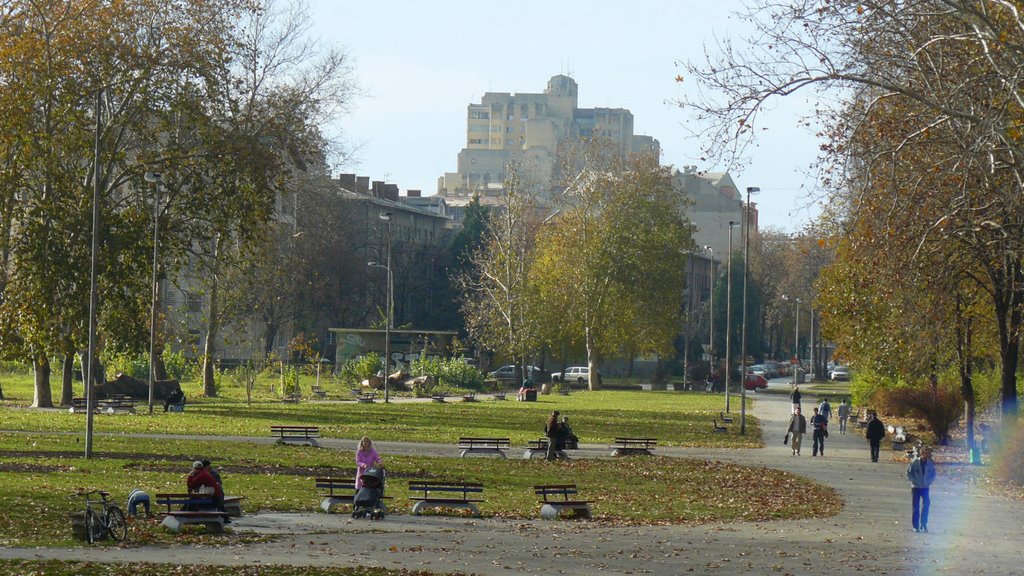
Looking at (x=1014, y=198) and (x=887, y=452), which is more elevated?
(x=1014, y=198)

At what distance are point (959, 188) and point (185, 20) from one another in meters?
27.5

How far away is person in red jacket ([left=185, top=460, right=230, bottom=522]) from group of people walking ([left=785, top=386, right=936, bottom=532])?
1024cm

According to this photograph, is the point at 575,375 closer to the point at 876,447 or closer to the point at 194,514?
the point at 876,447

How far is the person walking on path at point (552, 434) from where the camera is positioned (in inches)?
1337

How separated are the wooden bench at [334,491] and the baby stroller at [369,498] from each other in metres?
0.48

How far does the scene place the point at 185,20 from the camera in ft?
155

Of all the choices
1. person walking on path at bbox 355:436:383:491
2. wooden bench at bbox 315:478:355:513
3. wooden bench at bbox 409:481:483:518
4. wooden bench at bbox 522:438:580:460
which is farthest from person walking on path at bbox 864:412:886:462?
person walking on path at bbox 355:436:383:491

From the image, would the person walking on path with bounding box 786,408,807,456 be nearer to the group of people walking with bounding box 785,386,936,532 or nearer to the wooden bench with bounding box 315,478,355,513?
the group of people walking with bounding box 785,386,936,532

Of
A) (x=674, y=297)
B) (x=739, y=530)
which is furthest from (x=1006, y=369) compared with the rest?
(x=674, y=297)

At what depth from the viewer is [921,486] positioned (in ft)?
71.1

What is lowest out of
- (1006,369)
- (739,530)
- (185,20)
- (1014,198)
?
(739,530)

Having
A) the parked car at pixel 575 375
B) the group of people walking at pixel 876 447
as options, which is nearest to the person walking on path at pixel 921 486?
the group of people walking at pixel 876 447

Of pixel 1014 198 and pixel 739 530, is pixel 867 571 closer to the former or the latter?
pixel 739 530

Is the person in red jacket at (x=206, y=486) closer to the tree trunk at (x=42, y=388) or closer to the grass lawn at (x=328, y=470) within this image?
the grass lawn at (x=328, y=470)
